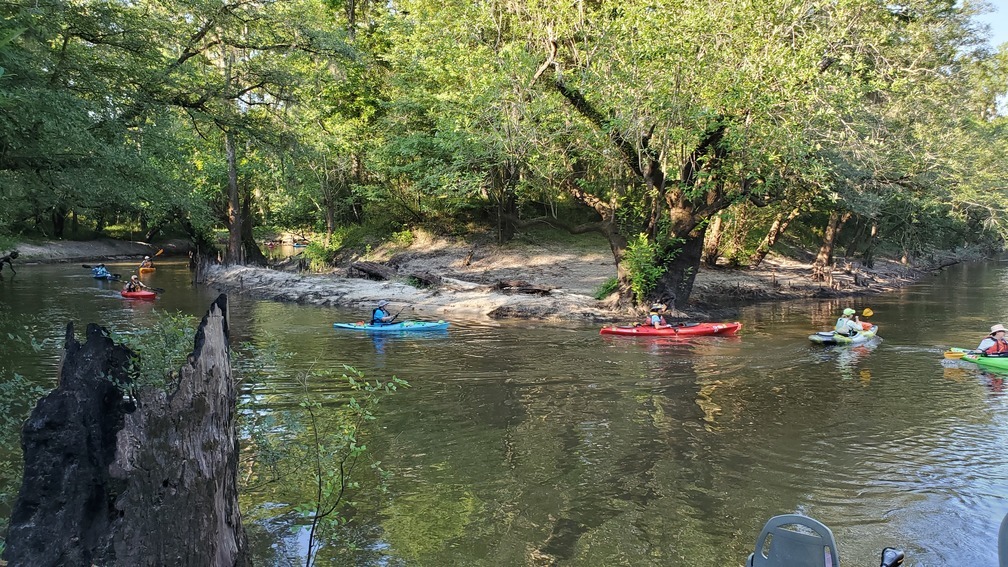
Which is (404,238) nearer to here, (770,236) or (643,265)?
(643,265)

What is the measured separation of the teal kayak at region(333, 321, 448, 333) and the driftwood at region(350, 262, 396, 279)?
8.01 meters

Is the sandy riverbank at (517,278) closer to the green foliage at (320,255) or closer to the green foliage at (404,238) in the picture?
the green foliage at (404,238)

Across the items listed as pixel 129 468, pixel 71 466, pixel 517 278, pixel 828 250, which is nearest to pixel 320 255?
pixel 517 278

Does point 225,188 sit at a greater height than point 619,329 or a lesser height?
greater

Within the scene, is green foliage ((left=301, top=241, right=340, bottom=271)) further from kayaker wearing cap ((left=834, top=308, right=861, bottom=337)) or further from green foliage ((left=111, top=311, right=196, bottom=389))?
green foliage ((left=111, top=311, right=196, bottom=389))

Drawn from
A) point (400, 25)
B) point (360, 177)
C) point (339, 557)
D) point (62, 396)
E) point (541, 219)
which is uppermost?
point (400, 25)

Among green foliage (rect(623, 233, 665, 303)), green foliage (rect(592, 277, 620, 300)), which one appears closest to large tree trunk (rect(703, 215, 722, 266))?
green foliage (rect(592, 277, 620, 300))

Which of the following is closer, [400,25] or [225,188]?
[400,25]

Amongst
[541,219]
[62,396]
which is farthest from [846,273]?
[62,396]

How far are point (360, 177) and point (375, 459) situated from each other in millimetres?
24824

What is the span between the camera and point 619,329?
17.3 metres

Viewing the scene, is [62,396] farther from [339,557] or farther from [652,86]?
[652,86]

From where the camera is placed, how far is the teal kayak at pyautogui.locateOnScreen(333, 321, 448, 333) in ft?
58.1

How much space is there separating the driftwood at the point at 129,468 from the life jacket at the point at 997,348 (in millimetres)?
14744
